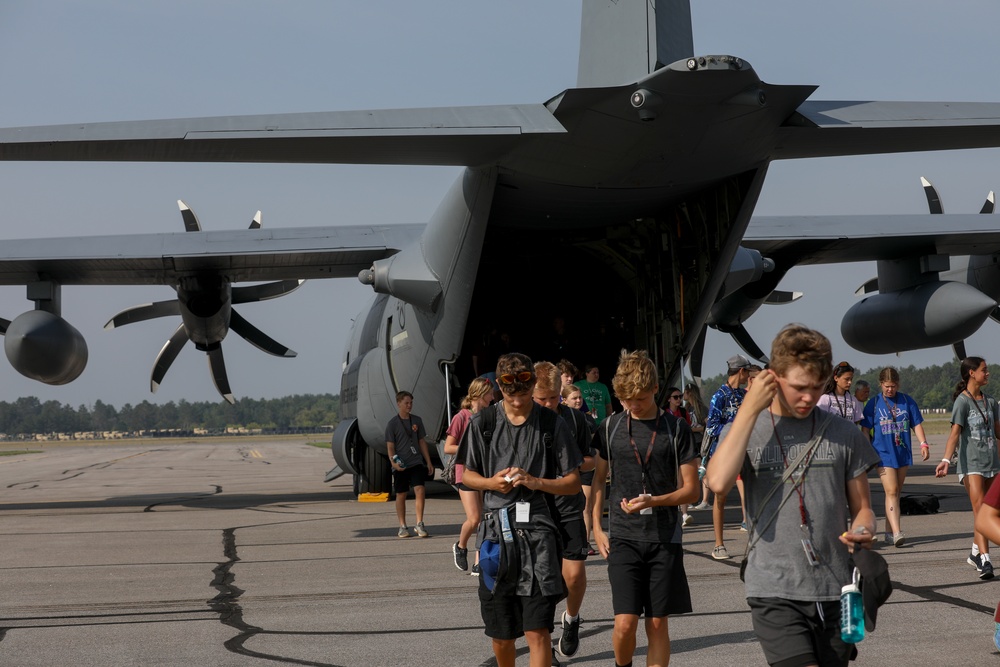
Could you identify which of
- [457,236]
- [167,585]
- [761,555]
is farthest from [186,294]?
[761,555]

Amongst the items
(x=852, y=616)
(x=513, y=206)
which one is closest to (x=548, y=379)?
(x=852, y=616)

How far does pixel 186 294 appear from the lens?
16.1 metres

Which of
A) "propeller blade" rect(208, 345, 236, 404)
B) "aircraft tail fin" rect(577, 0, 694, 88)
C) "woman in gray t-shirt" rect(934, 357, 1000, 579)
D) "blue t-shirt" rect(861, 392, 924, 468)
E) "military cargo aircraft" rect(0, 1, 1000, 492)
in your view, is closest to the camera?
"woman in gray t-shirt" rect(934, 357, 1000, 579)

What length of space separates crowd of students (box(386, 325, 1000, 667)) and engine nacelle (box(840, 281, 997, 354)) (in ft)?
22.4

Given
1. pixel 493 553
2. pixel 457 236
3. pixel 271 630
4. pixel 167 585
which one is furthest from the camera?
pixel 457 236

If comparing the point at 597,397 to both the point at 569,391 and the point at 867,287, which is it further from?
the point at 867,287

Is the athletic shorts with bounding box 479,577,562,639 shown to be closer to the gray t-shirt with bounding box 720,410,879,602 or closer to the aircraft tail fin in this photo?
the gray t-shirt with bounding box 720,410,879,602

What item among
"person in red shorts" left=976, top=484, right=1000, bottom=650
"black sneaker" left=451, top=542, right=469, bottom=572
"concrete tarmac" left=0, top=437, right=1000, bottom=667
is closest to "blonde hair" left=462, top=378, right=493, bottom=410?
"black sneaker" left=451, top=542, right=469, bottom=572

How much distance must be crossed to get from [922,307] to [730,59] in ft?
29.2

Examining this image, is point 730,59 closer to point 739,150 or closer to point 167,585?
point 739,150

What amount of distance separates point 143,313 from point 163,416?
7267 inches

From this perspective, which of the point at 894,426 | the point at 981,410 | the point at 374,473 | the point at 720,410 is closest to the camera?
the point at 981,410

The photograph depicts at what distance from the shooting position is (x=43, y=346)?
48.4 feet

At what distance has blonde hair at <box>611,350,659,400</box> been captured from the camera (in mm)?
5008
